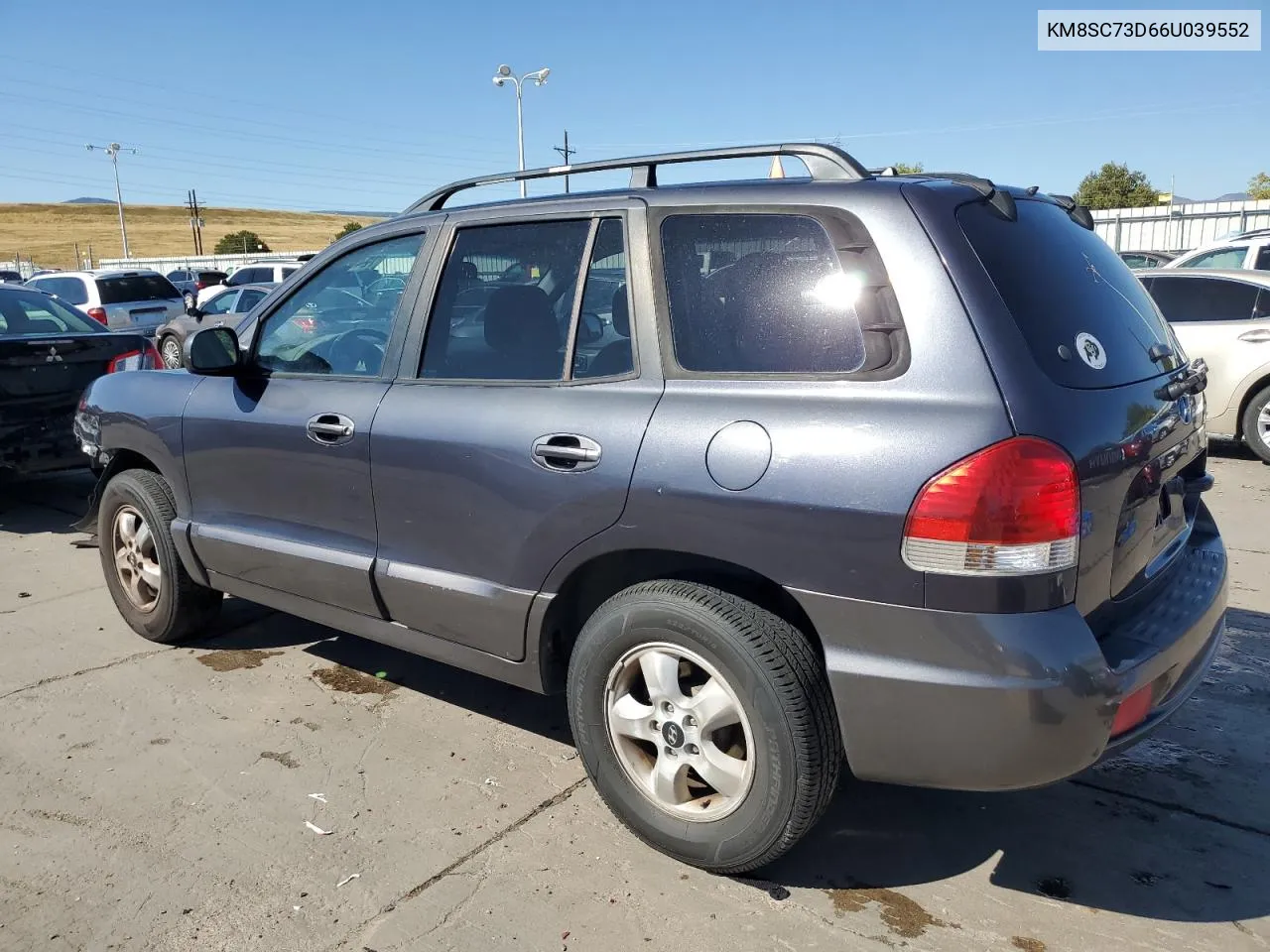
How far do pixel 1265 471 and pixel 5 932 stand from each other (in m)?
8.79

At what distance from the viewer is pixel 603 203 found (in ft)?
9.95

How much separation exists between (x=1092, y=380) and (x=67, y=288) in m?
19.7

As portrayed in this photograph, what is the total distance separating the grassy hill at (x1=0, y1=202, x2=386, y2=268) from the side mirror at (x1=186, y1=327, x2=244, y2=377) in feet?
245

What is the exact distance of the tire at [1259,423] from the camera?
321 inches

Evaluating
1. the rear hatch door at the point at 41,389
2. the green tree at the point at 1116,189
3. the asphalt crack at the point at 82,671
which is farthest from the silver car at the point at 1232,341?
the green tree at the point at 1116,189

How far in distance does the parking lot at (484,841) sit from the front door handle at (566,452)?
1.13 metres

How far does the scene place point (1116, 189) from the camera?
47.0m

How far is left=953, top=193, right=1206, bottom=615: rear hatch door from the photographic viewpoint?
7.56ft

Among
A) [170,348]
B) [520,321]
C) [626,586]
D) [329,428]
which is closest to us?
[626,586]

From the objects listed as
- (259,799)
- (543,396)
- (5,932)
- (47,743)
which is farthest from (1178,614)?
(47,743)

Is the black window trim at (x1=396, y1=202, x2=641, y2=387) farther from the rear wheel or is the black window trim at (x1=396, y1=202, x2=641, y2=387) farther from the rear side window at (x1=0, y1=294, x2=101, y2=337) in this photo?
the rear wheel

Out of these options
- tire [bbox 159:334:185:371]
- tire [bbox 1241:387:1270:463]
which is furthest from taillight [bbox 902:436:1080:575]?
tire [bbox 159:334:185:371]

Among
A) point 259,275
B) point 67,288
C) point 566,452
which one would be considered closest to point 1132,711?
point 566,452

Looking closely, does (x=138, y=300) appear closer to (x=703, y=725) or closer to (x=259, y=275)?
(x=259, y=275)
